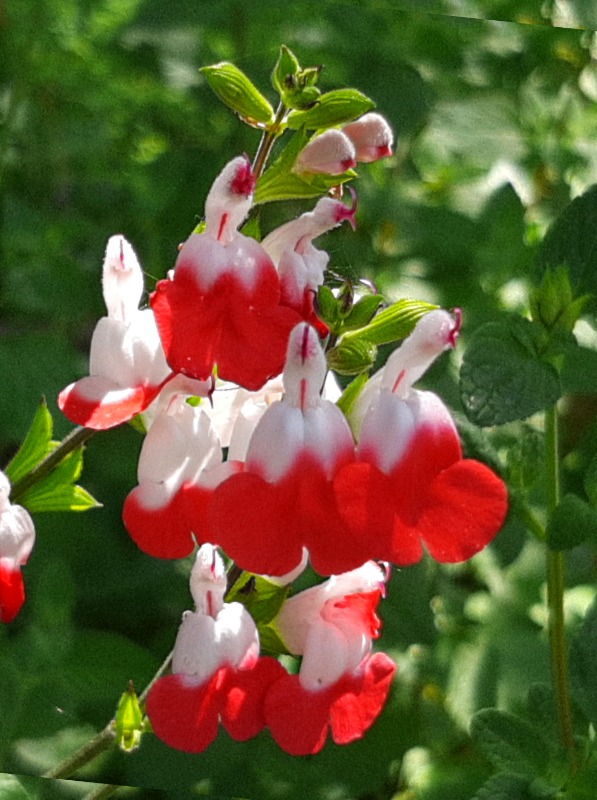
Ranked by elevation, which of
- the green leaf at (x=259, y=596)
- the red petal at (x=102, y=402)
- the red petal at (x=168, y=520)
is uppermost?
the red petal at (x=102, y=402)

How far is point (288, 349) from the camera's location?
54 centimetres

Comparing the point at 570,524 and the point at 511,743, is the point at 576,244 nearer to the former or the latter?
the point at 570,524

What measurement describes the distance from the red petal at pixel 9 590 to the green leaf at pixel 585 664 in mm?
355

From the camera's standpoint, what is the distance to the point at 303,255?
1.86 feet

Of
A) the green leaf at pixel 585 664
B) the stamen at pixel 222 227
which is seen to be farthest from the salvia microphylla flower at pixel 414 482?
the green leaf at pixel 585 664

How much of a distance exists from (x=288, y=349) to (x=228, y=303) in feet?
0.12

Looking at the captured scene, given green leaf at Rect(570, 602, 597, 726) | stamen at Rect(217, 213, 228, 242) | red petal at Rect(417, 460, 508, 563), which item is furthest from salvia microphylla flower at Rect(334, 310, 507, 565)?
green leaf at Rect(570, 602, 597, 726)

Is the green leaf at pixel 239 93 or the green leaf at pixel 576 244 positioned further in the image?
the green leaf at pixel 576 244

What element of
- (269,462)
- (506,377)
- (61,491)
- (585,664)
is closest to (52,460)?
(61,491)

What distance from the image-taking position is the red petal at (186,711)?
22.9 inches

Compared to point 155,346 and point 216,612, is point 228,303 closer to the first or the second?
point 155,346

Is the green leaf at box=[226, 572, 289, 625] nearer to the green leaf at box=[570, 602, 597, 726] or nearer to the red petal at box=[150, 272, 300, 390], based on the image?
the red petal at box=[150, 272, 300, 390]

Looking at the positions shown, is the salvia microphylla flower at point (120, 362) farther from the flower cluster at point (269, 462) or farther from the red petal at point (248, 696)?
the red petal at point (248, 696)

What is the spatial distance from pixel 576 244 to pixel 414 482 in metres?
0.23
